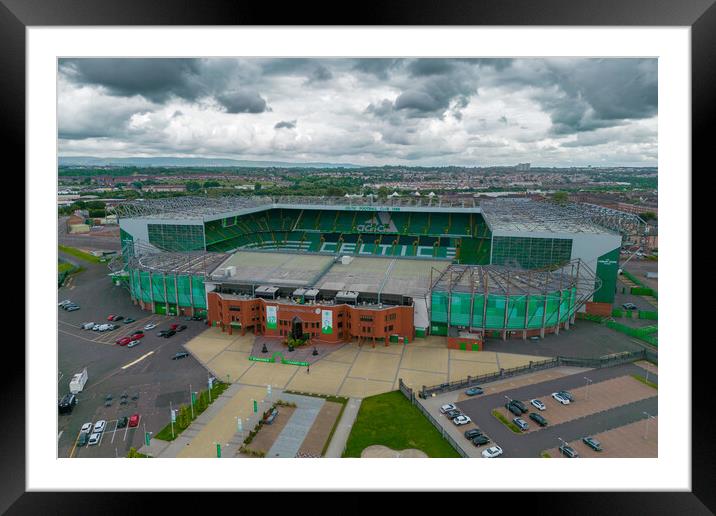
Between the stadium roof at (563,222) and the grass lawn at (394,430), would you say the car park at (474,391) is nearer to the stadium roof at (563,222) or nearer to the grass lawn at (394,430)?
the grass lawn at (394,430)

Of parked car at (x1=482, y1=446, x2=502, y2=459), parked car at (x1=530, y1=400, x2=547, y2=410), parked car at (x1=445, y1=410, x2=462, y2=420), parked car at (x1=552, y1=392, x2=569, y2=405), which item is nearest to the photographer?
parked car at (x1=482, y1=446, x2=502, y2=459)

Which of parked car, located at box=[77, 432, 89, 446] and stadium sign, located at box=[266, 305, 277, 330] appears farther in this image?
stadium sign, located at box=[266, 305, 277, 330]

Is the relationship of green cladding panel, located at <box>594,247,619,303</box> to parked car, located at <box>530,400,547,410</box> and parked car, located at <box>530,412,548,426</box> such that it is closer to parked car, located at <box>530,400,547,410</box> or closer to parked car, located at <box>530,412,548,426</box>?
parked car, located at <box>530,400,547,410</box>

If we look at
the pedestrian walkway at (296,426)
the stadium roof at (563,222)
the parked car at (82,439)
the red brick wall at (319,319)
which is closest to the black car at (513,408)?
the pedestrian walkway at (296,426)

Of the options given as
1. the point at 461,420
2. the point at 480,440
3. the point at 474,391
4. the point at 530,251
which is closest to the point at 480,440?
the point at 480,440

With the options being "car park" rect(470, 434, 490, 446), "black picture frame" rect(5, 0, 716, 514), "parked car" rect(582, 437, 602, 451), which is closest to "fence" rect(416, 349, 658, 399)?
"car park" rect(470, 434, 490, 446)

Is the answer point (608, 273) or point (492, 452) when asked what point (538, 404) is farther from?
point (608, 273)

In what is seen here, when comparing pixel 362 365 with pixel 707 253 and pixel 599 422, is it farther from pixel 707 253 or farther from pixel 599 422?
pixel 707 253
